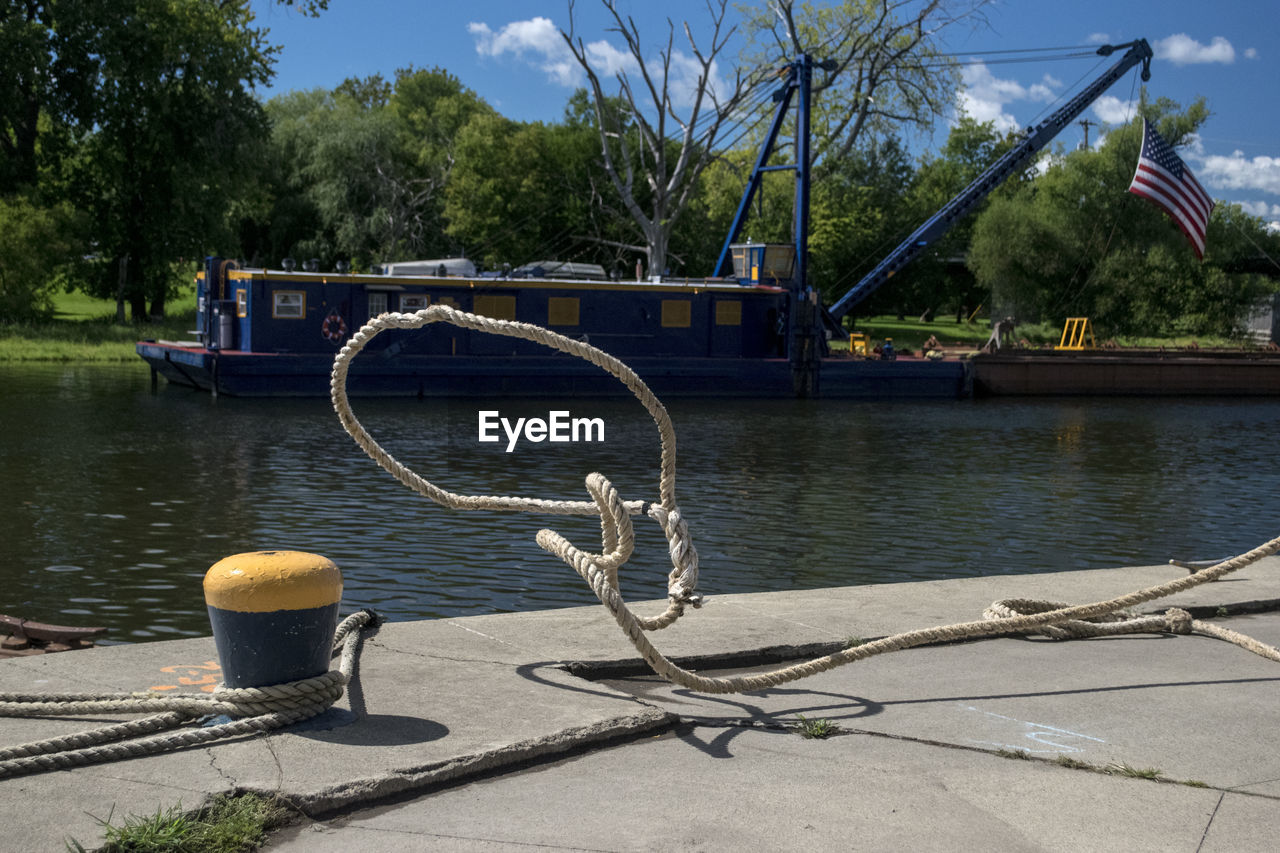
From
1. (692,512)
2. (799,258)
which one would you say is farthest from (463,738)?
(799,258)

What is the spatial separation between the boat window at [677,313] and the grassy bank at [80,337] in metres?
16.6

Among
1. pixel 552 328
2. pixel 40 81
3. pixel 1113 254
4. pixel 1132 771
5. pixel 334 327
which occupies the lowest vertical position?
pixel 1132 771

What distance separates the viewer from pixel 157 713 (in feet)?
15.2

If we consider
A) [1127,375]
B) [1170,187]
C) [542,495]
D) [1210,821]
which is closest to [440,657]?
[1210,821]

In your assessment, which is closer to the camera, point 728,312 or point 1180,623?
point 1180,623

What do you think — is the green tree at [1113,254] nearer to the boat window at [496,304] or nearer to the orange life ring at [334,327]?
the boat window at [496,304]

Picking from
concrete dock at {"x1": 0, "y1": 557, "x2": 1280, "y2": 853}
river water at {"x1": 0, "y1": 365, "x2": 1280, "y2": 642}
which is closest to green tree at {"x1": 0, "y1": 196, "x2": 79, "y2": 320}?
river water at {"x1": 0, "y1": 365, "x2": 1280, "y2": 642}

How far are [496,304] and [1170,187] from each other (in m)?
16.2

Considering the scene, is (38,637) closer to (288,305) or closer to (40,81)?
(288,305)

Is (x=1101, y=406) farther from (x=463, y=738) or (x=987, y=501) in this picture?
(x=463, y=738)

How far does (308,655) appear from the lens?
187 inches

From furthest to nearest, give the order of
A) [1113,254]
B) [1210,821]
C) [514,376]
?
[1113,254] < [514,376] < [1210,821]

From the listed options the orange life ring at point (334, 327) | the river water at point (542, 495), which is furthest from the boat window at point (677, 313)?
the orange life ring at point (334, 327)

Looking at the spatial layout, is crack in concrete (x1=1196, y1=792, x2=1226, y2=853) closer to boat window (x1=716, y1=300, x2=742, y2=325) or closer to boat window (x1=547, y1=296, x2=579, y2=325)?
boat window (x1=547, y1=296, x2=579, y2=325)
